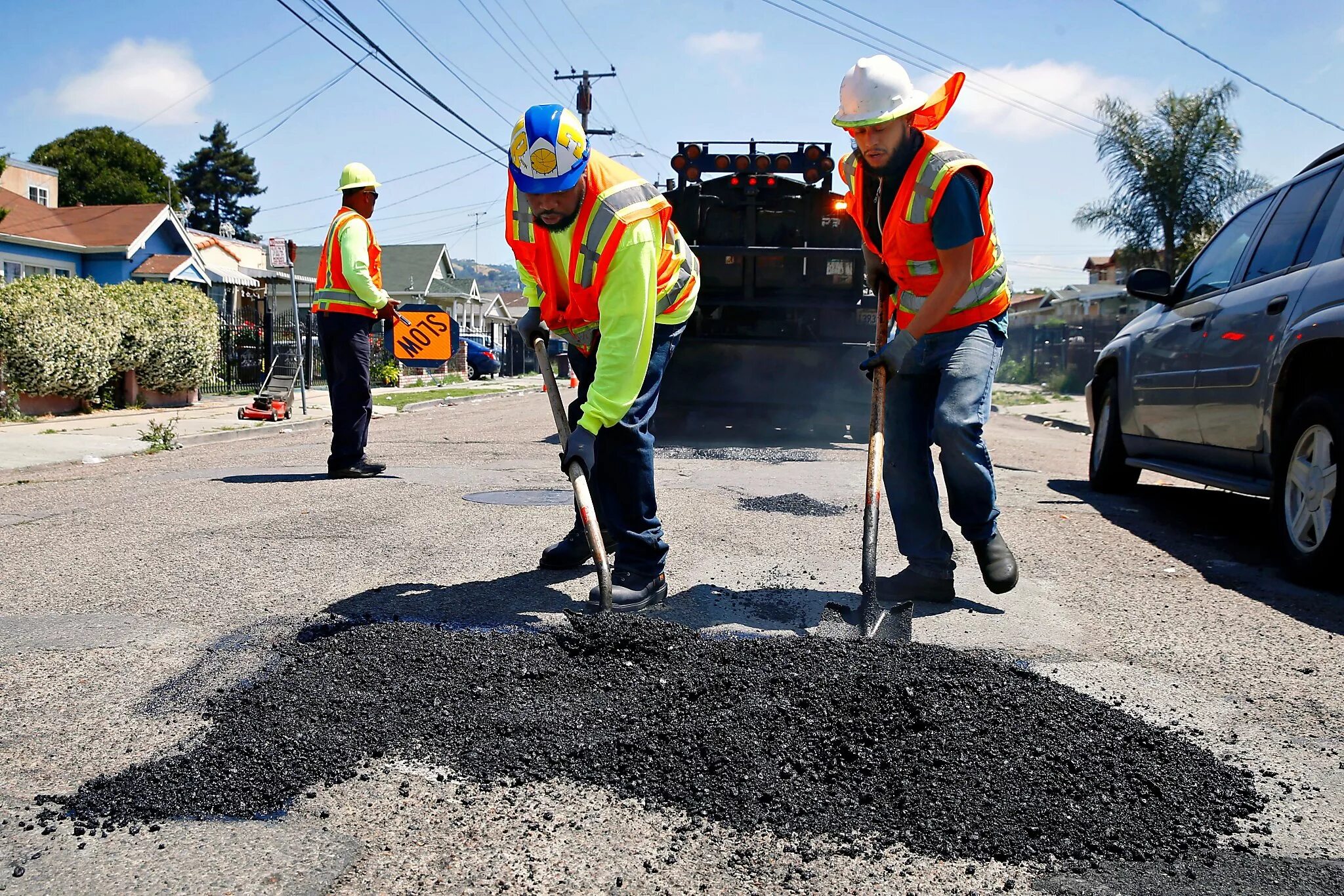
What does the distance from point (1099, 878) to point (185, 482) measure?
22.4ft

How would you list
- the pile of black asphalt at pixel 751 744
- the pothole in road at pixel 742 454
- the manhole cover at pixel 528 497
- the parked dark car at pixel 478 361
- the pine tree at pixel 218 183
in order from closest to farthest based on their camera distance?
the pile of black asphalt at pixel 751 744 → the manhole cover at pixel 528 497 → the pothole in road at pixel 742 454 → the parked dark car at pixel 478 361 → the pine tree at pixel 218 183

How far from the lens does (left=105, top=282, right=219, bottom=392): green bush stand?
14875mm

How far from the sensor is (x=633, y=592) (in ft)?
13.0

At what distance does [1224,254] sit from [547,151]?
446cm

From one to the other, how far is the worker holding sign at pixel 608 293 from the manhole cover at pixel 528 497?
2.15 m

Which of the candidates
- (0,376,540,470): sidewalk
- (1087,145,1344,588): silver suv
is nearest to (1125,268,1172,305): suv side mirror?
(1087,145,1344,588): silver suv

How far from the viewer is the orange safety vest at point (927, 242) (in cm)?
393

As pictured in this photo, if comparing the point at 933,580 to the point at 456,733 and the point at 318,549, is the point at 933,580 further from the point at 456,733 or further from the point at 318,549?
the point at 318,549

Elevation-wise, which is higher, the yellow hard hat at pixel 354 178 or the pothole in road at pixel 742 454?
the yellow hard hat at pixel 354 178

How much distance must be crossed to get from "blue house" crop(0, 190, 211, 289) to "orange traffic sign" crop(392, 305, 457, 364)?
9898 millimetres

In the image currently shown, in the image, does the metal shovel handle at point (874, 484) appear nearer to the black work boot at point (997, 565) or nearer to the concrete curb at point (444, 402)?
the black work boot at point (997, 565)

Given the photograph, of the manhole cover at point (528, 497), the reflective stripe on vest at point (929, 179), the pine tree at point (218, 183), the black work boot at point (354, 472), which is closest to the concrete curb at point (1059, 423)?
the manhole cover at point (528, 497)

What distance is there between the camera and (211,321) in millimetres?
16922

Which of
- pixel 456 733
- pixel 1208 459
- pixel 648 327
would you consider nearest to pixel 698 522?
pixel 648 327
